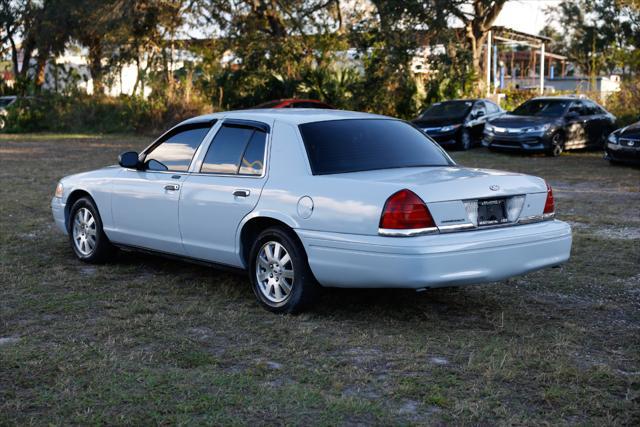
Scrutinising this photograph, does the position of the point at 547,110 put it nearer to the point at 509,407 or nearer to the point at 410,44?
the point at 410,44

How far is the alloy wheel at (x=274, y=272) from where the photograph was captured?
6.41 m

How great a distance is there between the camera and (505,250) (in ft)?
19.8

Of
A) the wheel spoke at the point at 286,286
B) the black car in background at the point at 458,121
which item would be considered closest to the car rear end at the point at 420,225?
the wheel spoke at the point at 286,286

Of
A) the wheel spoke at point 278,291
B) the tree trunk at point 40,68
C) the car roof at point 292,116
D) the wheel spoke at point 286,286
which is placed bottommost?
the wheel spoke at point 278,291

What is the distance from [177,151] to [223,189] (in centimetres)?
90

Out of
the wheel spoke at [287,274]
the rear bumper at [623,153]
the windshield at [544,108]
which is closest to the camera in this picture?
the wheel spoke at [287,274]

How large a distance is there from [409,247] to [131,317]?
2.05m

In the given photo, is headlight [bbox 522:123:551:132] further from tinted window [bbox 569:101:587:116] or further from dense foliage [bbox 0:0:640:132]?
dense foliage [bbox 0:0:640:132]

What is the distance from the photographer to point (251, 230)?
6715 mm

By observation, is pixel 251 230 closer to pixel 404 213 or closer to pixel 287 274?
pixel 287 274

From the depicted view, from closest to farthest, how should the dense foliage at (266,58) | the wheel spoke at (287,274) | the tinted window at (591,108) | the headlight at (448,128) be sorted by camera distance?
the wheel spoke at (287,274) → the tinted window at (591,108) → the headlight at (448,128) → the dense foliage at (266,58)

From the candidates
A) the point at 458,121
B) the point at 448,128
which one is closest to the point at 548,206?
the point at 448,128

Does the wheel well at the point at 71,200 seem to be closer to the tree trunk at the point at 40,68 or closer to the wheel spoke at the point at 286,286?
the wheel spoke at the point at 286,286

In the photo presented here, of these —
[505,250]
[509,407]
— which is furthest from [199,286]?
[509,407]
